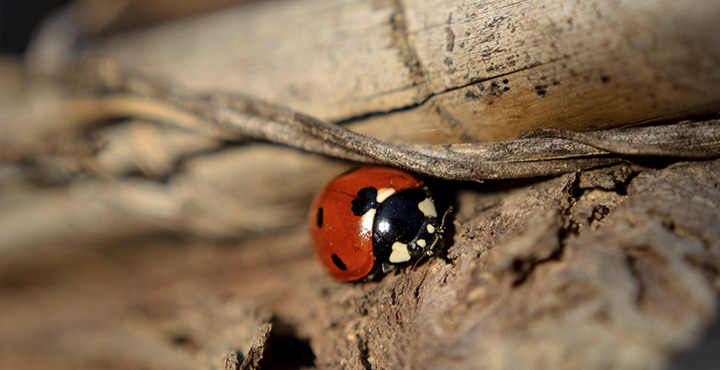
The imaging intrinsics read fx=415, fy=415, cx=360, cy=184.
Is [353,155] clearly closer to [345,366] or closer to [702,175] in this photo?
[345,366]

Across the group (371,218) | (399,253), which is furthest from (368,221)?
(399,253)

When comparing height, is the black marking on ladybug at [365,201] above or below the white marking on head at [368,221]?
above

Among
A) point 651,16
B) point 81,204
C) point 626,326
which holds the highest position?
point 81,204

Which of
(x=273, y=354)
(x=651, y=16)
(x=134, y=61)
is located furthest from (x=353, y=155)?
(x=134, y=61)

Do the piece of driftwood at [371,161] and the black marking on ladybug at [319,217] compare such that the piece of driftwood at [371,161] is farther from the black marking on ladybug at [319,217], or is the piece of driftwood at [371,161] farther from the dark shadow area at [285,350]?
the black marking on ladybug at [319,217]

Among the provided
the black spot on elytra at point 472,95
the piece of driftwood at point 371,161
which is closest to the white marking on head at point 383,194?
the piece of driftwood at point 371,161

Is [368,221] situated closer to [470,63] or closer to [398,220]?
[398,220]

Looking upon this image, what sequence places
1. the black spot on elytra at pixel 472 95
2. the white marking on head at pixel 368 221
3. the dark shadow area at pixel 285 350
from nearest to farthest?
the black spot on elytra at pixel 472 95
the dark shadow area at pixel 285 350
the white marking on head at pixel 368 221
